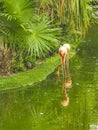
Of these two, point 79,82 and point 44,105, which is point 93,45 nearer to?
point 79,82

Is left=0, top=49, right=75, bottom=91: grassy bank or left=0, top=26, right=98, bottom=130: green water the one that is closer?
left=0, top=26, right=98, bottom=130: green water

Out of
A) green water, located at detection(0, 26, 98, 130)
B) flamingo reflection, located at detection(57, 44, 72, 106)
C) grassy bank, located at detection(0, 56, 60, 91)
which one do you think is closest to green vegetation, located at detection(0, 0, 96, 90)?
grassy bank, located at detection(0, 56, 60, 91)

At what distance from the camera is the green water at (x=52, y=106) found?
984 cm

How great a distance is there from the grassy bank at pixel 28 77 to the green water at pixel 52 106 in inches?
9.0

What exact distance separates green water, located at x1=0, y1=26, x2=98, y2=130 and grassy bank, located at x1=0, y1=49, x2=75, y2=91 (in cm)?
23

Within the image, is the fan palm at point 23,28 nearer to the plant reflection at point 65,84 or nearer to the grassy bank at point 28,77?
the grassy bank at point 28,77

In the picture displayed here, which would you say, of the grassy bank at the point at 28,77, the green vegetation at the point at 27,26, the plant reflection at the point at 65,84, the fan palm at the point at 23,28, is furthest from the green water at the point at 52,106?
the fan palm at the point at 23,28

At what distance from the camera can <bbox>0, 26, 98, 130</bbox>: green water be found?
387 inches

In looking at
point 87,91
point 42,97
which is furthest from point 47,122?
point 87,91

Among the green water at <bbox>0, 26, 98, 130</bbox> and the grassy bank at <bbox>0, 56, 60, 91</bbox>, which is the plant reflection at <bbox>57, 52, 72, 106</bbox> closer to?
the green water at <bbox>0, 26, 98, 130</bbox>

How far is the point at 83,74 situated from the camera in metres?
14.6

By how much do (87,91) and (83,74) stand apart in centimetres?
219

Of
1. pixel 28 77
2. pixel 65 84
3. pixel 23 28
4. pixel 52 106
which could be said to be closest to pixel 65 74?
pixel 65 84

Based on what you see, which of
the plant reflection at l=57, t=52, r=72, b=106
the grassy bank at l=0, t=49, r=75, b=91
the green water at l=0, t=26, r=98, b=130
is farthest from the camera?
the grassy bank at l=0, t=49, r=75, b=91
